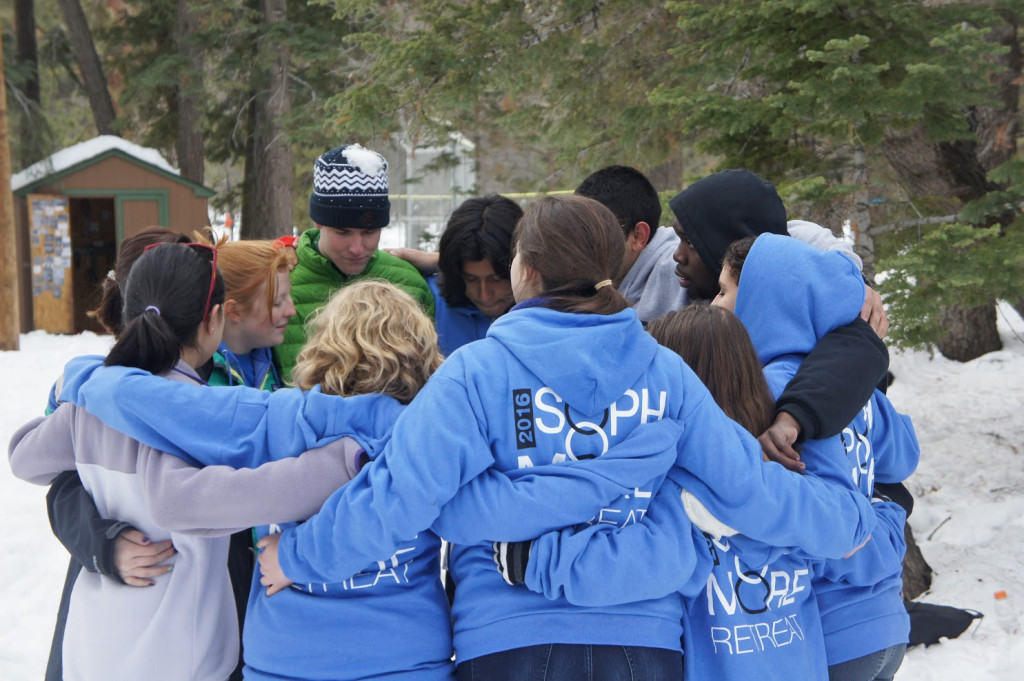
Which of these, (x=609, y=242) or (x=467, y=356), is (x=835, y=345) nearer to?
(x=609, y=242)

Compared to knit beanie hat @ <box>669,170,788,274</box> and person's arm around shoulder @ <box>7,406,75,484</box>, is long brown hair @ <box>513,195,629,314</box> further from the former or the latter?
person's arm around shoulder @ <box>7,406,75,484</box>

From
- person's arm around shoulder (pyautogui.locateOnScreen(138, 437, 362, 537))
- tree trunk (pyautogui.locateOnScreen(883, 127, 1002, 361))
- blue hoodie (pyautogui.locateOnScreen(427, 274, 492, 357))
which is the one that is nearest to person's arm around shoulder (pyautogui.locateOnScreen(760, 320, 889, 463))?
person's arm around shoulder (pyautogui.locateOnScreen(138, 437, 362, 537))

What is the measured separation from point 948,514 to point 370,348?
5683mm

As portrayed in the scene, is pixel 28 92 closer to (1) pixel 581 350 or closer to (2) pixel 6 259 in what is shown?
(2) pixel 6 259

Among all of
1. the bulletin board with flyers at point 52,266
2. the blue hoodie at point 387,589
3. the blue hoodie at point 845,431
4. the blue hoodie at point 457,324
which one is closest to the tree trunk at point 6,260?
the bulletin board with flyers at point 52,266

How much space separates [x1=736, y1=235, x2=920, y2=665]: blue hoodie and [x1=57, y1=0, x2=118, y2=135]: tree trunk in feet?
48.0

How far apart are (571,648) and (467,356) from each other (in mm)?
696

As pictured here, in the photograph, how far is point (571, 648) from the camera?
203 cm

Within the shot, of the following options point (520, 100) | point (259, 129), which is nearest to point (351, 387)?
point (520, 100)

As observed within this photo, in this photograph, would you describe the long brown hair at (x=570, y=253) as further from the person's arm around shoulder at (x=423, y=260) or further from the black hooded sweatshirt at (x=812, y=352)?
the person's arm around shoulder at (x=423, y=260)

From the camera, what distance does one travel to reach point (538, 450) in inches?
78.9

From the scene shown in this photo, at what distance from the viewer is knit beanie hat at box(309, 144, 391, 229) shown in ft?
10.8

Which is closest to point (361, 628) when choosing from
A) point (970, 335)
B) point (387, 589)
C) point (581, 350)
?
point (387, 589)

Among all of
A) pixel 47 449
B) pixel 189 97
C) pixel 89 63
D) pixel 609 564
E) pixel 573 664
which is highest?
pixel 89 63
